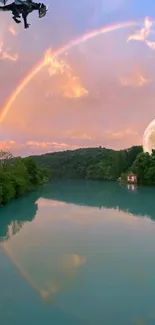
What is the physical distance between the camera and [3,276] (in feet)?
23.4

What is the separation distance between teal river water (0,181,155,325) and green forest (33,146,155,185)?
29041 mm

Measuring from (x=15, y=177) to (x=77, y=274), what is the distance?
60.4 feet

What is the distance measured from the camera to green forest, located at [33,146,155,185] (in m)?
49.6

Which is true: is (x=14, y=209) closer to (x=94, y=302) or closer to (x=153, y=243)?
(x=153, y=243)

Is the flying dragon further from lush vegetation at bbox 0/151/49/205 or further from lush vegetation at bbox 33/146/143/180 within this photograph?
lush vegetation at bbox 33/146/143/180

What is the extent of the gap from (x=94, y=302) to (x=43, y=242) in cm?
473

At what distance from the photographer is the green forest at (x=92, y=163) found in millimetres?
49562

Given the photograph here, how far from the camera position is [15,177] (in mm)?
25219

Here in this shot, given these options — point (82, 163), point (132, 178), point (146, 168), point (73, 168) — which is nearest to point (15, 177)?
point (146, 168)

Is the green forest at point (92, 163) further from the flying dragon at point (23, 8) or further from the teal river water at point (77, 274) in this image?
the flying dragon at point (23, 8)

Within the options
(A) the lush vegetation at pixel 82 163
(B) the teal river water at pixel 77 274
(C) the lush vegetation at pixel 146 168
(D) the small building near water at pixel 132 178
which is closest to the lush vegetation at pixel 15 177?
(B) the teal river water at pixel 77 274

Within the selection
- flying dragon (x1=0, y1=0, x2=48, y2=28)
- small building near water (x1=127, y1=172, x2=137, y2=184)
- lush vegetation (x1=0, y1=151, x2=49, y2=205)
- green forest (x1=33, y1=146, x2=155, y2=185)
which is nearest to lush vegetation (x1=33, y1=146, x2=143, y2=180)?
green forest (x1=33, y1=146, x2=155, y2=185)

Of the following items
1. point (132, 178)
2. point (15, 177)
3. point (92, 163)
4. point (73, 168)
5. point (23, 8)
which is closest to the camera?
point (23, 8)

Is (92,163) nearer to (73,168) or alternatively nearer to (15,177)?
(73,168)
